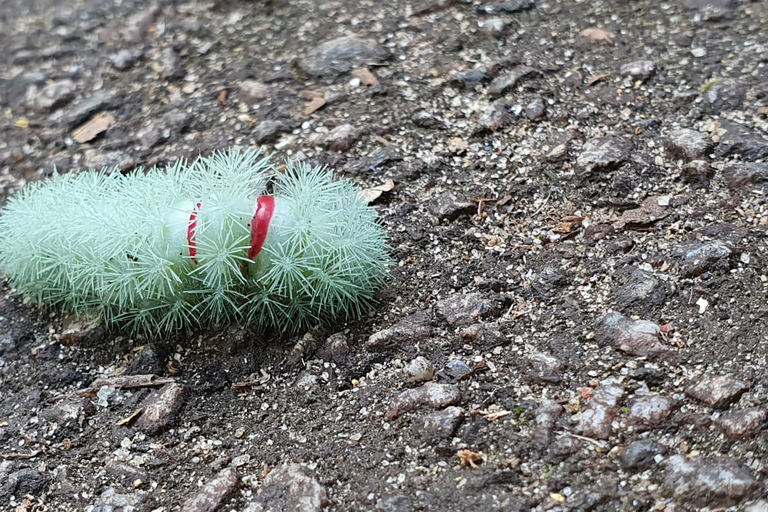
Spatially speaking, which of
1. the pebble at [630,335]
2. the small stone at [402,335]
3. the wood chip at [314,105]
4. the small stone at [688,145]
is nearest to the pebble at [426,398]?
the small stone at [402,335]

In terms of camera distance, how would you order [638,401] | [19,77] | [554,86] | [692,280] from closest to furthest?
[638,401] < [692,280] < [554,86] < [19,77]

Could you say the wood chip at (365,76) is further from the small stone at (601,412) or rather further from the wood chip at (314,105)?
the small stone at (601,412)

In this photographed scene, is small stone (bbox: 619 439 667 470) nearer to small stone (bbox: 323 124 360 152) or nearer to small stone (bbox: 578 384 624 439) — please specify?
small stone (bbox: 578 384 624 439)

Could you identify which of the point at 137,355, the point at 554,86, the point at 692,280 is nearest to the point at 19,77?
the point at 137,355

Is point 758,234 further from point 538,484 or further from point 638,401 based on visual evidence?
point 538,484

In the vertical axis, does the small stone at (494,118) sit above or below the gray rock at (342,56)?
below

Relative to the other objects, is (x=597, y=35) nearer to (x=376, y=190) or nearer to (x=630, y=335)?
(x=376, y=190)

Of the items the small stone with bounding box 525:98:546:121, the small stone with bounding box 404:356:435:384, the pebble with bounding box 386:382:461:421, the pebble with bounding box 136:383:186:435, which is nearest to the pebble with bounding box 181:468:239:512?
the pebble with bounding box 136:383:186:435
